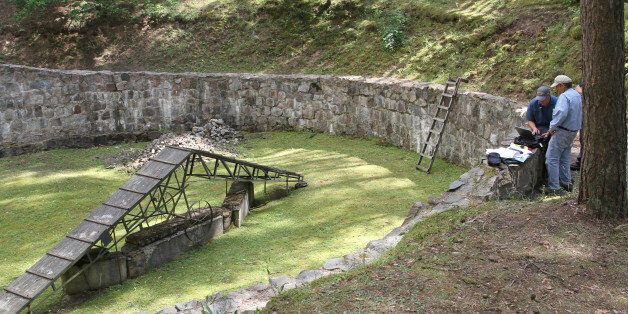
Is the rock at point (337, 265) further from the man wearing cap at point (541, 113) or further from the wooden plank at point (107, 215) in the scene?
the man wearing cap at point (541, 113)

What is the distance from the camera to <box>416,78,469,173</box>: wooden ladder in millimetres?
12562

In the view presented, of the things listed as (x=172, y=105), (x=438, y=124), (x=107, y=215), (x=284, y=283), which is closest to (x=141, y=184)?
(x=107, y=215)

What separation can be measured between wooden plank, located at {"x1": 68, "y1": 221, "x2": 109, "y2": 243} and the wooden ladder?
20.6 ft

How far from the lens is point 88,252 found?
326 inches

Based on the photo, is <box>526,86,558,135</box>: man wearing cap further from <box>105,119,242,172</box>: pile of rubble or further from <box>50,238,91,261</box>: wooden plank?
<box>105,119,242,172</box>: pile of rubble

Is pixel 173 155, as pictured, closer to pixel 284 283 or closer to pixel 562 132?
pixel 284 283

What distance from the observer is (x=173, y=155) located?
943 centimetres

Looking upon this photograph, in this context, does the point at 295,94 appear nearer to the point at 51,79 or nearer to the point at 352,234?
the point at 51,79

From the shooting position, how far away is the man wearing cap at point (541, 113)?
8844 millimetres

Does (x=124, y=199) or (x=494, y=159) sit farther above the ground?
(x=494, y=159)

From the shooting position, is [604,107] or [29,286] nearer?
[604,107]

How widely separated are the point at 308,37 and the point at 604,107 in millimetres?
12422

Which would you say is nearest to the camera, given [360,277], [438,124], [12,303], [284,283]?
[360,277]

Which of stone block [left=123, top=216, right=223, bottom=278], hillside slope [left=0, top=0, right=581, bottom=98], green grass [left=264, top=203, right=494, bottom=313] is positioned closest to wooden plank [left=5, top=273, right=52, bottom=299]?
stone block [left=123, top=216, right=223, bottom=278]
